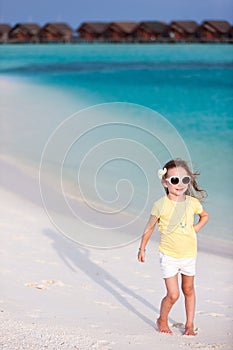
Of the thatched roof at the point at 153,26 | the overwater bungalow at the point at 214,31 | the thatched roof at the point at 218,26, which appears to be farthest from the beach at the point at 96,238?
the thatched roof at the point at 153,26

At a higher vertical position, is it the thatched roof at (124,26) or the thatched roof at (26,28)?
the thatched roof at (124,26)

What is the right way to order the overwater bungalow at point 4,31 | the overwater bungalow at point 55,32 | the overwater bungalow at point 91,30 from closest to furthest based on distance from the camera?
1. the overwater bungalow at point 4,31
2. the overwater bungalow at point 55,32
3. the overwater bungalow at point 91,30

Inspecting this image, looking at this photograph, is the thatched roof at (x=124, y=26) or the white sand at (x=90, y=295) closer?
the white sand at (x=90, y=295)

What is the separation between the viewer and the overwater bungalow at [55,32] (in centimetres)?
2889

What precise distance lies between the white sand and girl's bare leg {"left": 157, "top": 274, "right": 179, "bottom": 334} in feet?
0.12

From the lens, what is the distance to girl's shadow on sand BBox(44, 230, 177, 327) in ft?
8.09

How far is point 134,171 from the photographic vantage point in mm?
5367

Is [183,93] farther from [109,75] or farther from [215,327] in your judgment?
[215,327]

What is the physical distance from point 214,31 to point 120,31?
211 inches

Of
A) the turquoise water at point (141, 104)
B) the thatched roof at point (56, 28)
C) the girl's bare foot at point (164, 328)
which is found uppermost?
the thatched roof at point (56, 28)

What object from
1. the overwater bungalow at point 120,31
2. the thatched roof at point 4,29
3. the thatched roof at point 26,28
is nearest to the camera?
the thatched roof at point 4,29

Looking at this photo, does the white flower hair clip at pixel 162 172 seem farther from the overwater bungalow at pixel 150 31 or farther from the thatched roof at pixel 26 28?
the overwater bungalow at pixel 150 31

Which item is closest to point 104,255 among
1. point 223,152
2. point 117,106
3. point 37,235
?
point 37,235

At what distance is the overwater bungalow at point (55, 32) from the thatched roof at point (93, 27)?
603 millimetres
